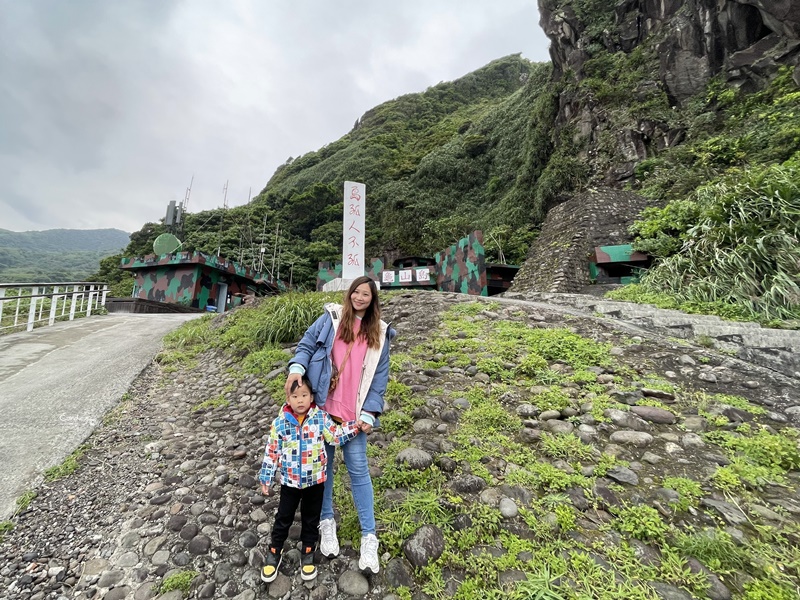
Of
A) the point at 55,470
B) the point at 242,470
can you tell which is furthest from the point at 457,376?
the point at 55,470

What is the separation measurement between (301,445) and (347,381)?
0.44m

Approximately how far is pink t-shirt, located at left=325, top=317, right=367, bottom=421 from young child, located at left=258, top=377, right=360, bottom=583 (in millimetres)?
81

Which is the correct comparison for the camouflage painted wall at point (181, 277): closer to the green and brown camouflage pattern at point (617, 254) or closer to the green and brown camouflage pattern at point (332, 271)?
the green and brown camouflage pattern at point (332, 271)

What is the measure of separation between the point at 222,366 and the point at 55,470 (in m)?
2.74

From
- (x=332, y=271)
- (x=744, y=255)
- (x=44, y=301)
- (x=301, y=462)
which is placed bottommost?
(x=301, y=462)

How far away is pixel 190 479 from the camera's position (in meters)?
2.76

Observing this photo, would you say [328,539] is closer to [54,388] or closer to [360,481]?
[360,481]

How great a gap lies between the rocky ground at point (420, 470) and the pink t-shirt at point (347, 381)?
813mm

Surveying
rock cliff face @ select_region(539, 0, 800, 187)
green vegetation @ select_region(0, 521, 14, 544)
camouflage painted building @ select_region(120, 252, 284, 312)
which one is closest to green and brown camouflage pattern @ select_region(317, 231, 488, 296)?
rock cliff face @ select_region(539, 0, 800, 187)

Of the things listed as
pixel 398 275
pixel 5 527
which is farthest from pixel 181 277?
pixel 5 527

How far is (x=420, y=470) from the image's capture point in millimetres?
2564

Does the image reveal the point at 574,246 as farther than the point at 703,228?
Yes

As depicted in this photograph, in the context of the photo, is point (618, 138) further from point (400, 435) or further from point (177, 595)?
point (177, 595)

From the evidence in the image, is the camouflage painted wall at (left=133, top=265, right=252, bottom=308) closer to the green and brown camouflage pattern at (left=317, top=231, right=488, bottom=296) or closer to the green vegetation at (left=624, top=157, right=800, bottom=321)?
the green and brown camouflage pattern at (left=317, top=231, right=488, bottom=296)
